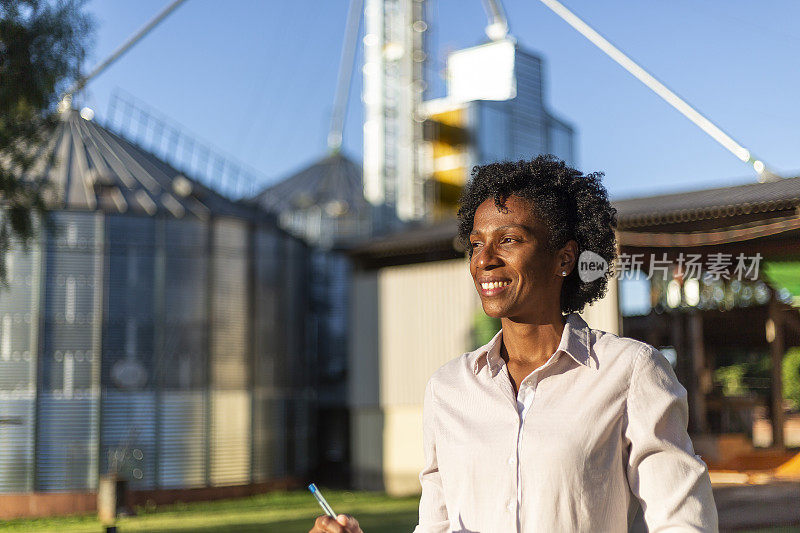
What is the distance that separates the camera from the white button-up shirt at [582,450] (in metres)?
1.92

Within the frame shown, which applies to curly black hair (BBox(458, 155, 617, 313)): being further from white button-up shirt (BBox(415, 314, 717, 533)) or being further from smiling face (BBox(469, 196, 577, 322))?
white button-up shirt (BBox(415, 314, 717, 533))

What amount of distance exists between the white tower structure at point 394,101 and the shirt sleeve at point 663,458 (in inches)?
1236

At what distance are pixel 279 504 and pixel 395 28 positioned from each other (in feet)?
73.4

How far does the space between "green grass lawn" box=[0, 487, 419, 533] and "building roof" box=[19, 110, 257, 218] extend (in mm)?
6141

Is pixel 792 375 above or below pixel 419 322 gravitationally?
below

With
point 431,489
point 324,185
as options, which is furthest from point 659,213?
point 324,185

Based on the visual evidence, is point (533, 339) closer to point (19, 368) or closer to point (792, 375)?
point (19, 368)

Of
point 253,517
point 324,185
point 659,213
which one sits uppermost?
point 324,185

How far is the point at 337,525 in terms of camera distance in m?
2.02

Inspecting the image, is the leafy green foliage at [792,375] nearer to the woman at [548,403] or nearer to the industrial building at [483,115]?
the industrial building at [483,115]

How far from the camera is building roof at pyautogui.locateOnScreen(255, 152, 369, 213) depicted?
31.1m

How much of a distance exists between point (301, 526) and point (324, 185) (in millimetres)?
19763

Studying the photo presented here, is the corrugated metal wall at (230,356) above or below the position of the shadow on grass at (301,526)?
above

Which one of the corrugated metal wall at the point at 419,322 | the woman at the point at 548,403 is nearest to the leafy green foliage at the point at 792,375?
the corrugated metal wall at the point at 419,322
